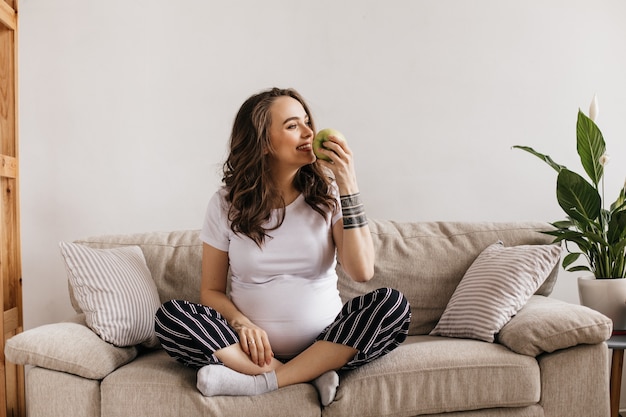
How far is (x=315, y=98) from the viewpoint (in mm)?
2955

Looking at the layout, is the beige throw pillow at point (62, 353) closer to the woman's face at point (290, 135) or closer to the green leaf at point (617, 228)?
the woman's face at point (290, 135)

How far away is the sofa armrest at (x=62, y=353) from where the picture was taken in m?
1.86

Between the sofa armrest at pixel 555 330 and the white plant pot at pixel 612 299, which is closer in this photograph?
the sofa armrest at pixel 555 330

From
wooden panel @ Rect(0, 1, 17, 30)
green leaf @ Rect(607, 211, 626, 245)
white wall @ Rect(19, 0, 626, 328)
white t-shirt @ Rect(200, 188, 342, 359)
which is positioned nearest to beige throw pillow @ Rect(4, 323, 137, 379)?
white t-shirt @ Rect(200, 188, 342, 359)

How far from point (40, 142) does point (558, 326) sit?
2.16 metres

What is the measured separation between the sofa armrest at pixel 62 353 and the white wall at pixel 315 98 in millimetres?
996

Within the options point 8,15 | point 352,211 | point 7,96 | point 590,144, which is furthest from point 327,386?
point 8,15

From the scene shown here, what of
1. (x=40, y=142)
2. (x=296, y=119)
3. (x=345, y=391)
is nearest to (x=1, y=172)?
(x=40, y=142)

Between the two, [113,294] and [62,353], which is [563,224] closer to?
[113,294]

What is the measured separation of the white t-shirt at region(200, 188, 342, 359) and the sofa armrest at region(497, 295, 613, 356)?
0.54m

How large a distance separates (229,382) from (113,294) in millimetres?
574

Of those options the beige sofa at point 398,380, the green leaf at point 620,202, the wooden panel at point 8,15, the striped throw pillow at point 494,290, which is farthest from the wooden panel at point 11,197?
the green leaf at point 620,202

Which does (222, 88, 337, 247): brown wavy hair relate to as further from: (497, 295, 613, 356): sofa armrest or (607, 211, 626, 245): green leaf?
(607, 211, 626, 245): green leaf

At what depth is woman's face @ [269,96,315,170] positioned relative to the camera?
6.85 ft
